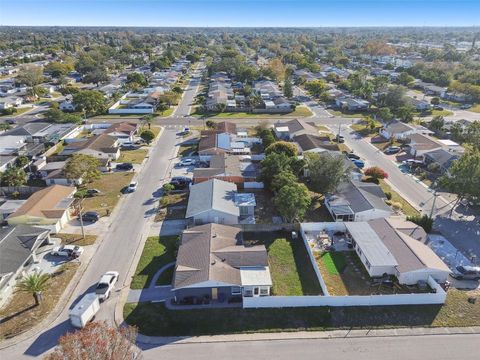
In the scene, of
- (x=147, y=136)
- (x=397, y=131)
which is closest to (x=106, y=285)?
(x=147, y=136)

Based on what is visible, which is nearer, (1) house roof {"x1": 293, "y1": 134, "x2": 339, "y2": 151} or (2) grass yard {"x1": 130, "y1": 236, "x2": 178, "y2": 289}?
(2) grass yard {"x1": 130, "y1": 236, "x2": 178, "y2": 289}

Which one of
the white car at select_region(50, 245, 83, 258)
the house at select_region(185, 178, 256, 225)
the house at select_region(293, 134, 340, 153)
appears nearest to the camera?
the white car at select_region(50, 245, 83, 258)

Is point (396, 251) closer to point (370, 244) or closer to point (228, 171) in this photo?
point (370, 244)

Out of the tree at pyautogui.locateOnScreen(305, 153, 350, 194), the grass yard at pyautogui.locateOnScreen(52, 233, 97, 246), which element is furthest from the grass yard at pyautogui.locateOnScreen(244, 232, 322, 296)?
the grass yard at pyautogui.locateOnScreen(52, 233, 97, 246)

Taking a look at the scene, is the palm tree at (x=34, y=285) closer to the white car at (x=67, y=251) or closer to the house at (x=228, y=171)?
the white car at (x=67, y=251)

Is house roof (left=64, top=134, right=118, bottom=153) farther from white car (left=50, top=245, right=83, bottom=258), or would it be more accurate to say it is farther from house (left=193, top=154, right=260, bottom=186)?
white car (left=50, top=245, right=83, bottom=258)

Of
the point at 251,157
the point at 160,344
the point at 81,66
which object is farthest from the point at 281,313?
the point at 81,66
